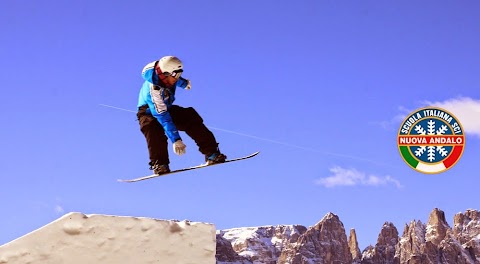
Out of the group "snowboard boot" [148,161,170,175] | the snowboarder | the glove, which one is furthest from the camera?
"snowboard boot" [148,161,170,175]

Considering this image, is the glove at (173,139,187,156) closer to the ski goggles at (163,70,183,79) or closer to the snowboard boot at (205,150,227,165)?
the snowboard boot at (205,150,227,165)

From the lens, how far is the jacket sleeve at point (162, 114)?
40.4 ft

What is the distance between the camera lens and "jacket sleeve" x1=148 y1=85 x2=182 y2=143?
12.3 metres

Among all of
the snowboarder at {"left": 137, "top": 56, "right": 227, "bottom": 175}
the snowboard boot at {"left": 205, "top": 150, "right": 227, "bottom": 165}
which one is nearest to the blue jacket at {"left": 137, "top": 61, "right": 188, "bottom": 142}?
the snowboarder at {"left": 137, "top": 56, "right": 227, "bottom": 175}

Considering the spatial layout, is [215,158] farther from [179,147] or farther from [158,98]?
[158,98]

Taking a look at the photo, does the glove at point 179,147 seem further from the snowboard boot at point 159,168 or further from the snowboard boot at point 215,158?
the snowboard boot at point 215,158

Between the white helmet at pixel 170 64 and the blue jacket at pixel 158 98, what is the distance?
206 mm

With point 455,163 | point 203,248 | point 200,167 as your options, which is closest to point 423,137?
point 455,163

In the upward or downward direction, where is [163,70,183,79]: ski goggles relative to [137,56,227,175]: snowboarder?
upward

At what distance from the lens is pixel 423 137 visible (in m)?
33.8

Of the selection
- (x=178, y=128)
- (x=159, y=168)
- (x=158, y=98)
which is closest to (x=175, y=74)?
(x=158, y=98)

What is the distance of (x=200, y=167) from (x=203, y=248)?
357cm

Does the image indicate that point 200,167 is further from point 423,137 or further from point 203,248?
point 423,137

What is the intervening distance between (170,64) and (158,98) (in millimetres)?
659
